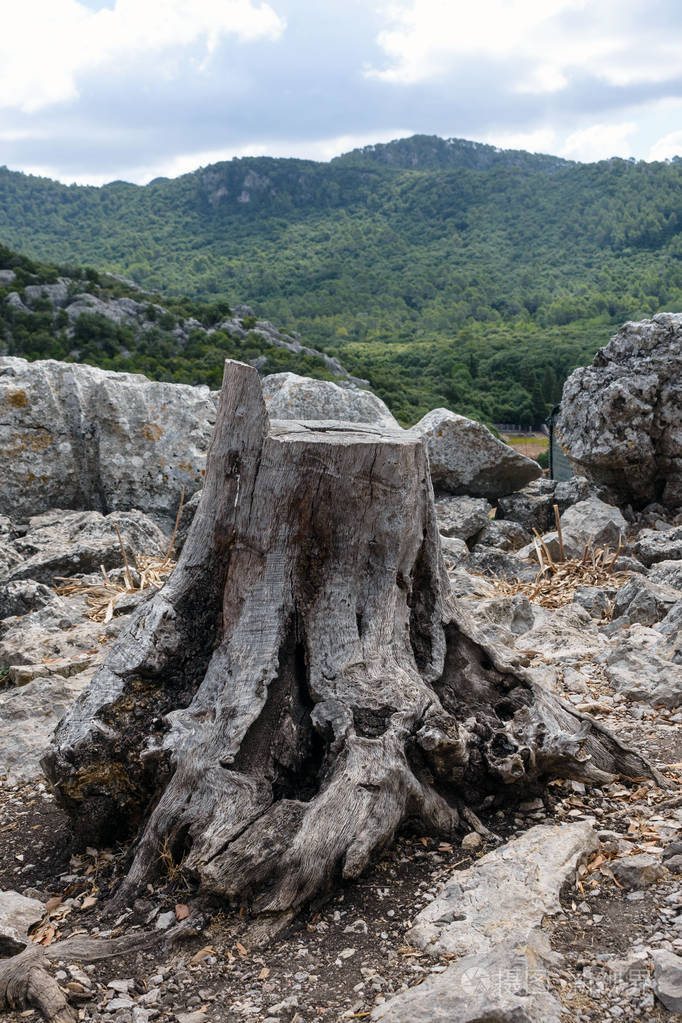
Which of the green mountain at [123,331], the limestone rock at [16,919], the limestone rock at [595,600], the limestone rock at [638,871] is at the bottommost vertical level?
the limestone rock at [16,919]

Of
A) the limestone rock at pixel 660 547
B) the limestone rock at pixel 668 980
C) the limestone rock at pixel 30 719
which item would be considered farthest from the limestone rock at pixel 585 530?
the limestone rock at pixel 668 980

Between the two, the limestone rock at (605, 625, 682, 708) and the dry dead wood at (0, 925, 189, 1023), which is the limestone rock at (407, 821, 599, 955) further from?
the limestone rock at (605, 625, 682, 708)

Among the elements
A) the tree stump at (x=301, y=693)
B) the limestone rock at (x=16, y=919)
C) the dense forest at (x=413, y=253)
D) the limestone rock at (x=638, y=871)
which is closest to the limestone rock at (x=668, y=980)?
the limestone rock at (x=638, y=871)

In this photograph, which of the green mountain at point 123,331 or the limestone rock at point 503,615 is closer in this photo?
the limestone rock at point 503,615

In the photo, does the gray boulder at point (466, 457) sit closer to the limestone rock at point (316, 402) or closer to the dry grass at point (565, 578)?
the limestone rock at point (316, 402)

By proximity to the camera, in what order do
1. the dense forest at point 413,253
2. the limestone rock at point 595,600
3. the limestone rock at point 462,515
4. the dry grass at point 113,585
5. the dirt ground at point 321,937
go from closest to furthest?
the dirt ground at point 321,937 < the dry grass at point 113,585 < the limestone rock at point 595,600 < the limestone rock at point 462,515 < the dense forest at point 413,253

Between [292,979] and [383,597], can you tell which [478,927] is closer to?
[292,979]

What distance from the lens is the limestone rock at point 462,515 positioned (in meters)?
10.5

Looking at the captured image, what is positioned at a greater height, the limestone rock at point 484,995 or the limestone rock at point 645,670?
the limestone rock at point 645,670

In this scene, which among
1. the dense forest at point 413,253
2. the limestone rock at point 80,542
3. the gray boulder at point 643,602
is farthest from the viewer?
the dense forest at point 413,253

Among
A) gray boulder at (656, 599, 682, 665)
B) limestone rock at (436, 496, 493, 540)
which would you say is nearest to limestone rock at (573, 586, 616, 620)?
gray boulder at (656, 599, 682, 665)

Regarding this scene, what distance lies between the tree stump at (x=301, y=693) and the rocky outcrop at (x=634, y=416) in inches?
302

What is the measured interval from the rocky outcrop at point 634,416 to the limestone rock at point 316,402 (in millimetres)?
2821

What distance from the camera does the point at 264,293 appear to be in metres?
87.6
